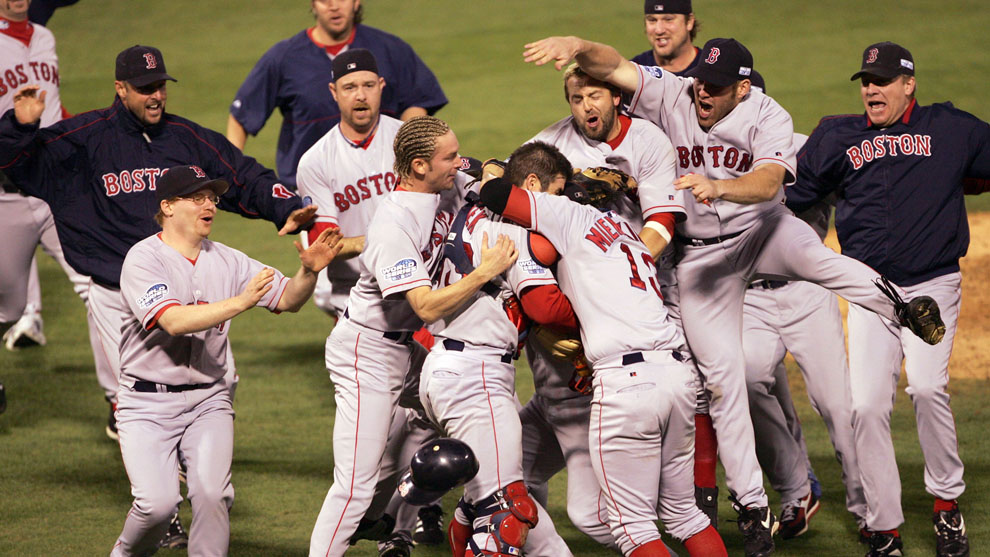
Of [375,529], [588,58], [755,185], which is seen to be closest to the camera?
[755,185]

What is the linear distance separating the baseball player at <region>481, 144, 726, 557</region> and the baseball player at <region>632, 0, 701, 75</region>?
7.82 feet

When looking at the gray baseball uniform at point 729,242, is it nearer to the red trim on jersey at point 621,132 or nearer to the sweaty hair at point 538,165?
the red trim on jersey at point 621,132

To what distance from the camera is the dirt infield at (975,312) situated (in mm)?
8559

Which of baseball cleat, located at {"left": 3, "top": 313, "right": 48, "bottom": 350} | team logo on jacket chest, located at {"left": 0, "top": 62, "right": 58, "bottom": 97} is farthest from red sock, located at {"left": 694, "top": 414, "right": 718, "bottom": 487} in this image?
baseball cleat, located at {"left": 3, "top": 313, "right": 48, "bottom": 350}

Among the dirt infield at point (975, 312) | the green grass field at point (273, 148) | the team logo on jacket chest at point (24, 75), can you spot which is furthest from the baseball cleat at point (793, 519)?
the team logo on jacket chest at point (24, 75)

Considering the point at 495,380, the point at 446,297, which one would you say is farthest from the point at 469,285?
the point at 495,380

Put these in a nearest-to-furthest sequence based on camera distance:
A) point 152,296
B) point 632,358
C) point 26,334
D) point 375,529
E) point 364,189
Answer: point 632,358 → point 152,296 → point 375,529 → point 364,189 → point 26,334

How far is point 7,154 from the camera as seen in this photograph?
5.62 m

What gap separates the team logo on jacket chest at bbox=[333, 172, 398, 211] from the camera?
6277mm

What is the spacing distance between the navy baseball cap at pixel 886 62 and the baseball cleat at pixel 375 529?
9.86 feet

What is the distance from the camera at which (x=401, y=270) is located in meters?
4.66

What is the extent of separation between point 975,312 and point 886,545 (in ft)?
16.3

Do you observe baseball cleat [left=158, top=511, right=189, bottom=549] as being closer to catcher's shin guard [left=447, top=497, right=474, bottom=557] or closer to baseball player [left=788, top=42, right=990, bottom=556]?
catcher's shin guard [left=447, top=497, right=474, bottom=557]

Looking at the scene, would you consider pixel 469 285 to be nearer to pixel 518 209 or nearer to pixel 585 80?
pixel 518 209
